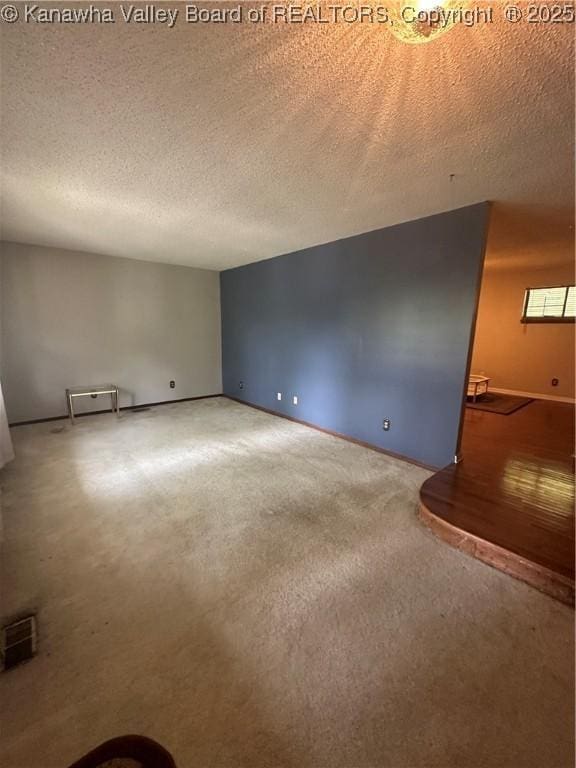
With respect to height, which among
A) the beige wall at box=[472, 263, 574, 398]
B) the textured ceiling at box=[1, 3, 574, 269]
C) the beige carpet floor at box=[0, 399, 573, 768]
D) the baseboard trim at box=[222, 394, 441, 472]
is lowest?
the beige carpet floor at box=[0, 399, 573, 768]

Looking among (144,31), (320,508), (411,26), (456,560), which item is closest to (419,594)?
(456,560)

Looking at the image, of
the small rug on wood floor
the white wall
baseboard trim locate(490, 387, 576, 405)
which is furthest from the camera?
baseboard trim locate(490, 387, 576, 405)

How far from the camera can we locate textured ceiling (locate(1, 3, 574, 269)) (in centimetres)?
111

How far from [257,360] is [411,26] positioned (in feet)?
14.0

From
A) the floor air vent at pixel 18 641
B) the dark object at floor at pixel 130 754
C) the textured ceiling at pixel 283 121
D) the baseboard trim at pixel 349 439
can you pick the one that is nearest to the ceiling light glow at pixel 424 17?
the textured ceiling at pixel 283 121

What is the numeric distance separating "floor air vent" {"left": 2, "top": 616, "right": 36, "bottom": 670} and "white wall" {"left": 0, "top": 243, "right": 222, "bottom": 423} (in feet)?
12.3

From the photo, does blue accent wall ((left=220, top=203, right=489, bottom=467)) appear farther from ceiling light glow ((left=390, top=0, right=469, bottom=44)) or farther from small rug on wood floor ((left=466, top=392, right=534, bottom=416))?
small rug on wood floor ((left=466, top=392, right=534, bottom=416))

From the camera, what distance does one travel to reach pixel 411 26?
101 centimetres

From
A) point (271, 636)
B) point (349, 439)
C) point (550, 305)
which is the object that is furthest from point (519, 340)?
point (271, 636)

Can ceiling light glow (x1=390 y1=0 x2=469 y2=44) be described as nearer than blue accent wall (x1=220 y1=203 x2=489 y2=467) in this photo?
Yes

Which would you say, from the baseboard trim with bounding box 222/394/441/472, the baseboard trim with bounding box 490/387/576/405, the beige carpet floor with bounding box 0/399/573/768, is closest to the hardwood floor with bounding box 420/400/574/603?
the beige carpet floor with bounding box 0/399/573/768

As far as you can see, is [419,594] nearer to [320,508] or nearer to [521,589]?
[521,589]

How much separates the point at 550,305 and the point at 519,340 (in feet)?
2.44

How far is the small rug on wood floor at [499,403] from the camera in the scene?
15.9 feet
